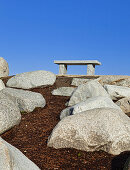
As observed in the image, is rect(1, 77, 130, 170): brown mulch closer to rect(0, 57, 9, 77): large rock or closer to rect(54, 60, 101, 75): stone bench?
rect(0, 57, 9, 77): large rock

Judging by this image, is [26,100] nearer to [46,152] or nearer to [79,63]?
[46,152]

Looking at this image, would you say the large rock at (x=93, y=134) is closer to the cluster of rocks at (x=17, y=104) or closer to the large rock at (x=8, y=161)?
the cluster of rocks at (x=17, y=104)

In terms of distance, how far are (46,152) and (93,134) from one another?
1225 millimetres

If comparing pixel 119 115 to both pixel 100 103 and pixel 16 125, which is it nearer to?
pixel 100 103

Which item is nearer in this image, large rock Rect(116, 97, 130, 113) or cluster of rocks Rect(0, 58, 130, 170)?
cluster of rocks Rect(0, 58, 130, 170)

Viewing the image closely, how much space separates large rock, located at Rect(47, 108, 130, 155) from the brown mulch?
5.6 inches

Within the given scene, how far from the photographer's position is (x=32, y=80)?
1232cm

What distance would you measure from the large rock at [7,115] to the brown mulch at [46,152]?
242 millimetres

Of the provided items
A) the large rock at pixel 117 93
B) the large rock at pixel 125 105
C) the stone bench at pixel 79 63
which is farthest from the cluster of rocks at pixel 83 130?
the stone bench at pixel 79 63

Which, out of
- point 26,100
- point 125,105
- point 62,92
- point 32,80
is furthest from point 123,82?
point 26,100

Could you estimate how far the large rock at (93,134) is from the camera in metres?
5.45

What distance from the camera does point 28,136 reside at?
6605mm

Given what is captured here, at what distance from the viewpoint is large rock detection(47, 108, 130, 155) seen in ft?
17.9

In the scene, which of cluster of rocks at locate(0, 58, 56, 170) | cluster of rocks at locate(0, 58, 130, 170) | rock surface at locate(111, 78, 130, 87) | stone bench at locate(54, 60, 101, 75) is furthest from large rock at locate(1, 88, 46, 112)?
stone bench at locate(54, 60, 101, 75)
